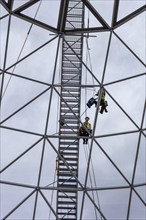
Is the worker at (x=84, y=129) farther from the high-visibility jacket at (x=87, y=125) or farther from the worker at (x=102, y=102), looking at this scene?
the worker at (x=102, y=102)

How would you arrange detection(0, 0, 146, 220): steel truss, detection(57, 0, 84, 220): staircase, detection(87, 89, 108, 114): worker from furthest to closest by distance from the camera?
detection(57, 0, 84, 220): staircase, detection(87, 89, 108, 114): worker, detection(0, 0, 146, 220): steel truss

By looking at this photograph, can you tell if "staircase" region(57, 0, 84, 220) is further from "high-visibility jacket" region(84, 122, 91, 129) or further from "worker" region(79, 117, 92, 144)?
"high-visibility jacket" region(84, 122, 91, 129)

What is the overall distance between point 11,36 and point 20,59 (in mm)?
2007

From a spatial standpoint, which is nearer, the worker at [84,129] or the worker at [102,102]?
the worker at [102,102]

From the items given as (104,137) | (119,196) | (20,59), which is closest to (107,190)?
(119,196)

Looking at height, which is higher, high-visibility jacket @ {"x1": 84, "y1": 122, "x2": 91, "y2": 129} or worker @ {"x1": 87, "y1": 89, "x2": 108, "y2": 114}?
worker @ {"x1": 87, "y1": 89, "x2": 108, "y2": 114}

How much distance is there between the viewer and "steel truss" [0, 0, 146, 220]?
2138 cm

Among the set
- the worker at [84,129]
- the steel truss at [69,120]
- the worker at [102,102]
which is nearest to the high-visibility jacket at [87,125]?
the worker at [84,129]

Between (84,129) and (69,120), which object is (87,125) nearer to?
(84,129)

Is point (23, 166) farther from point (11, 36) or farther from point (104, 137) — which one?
point (11, 36)

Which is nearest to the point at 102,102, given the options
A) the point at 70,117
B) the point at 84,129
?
the point at 84,129

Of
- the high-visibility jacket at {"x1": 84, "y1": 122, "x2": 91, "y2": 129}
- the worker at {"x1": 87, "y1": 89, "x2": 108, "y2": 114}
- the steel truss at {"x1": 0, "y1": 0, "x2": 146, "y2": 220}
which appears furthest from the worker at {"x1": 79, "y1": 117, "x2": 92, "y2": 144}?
the worker at {"x1": 87, "y1": 89, "x2": 108, "y2": 114}

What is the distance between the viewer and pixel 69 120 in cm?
2530

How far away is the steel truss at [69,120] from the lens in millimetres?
21375
